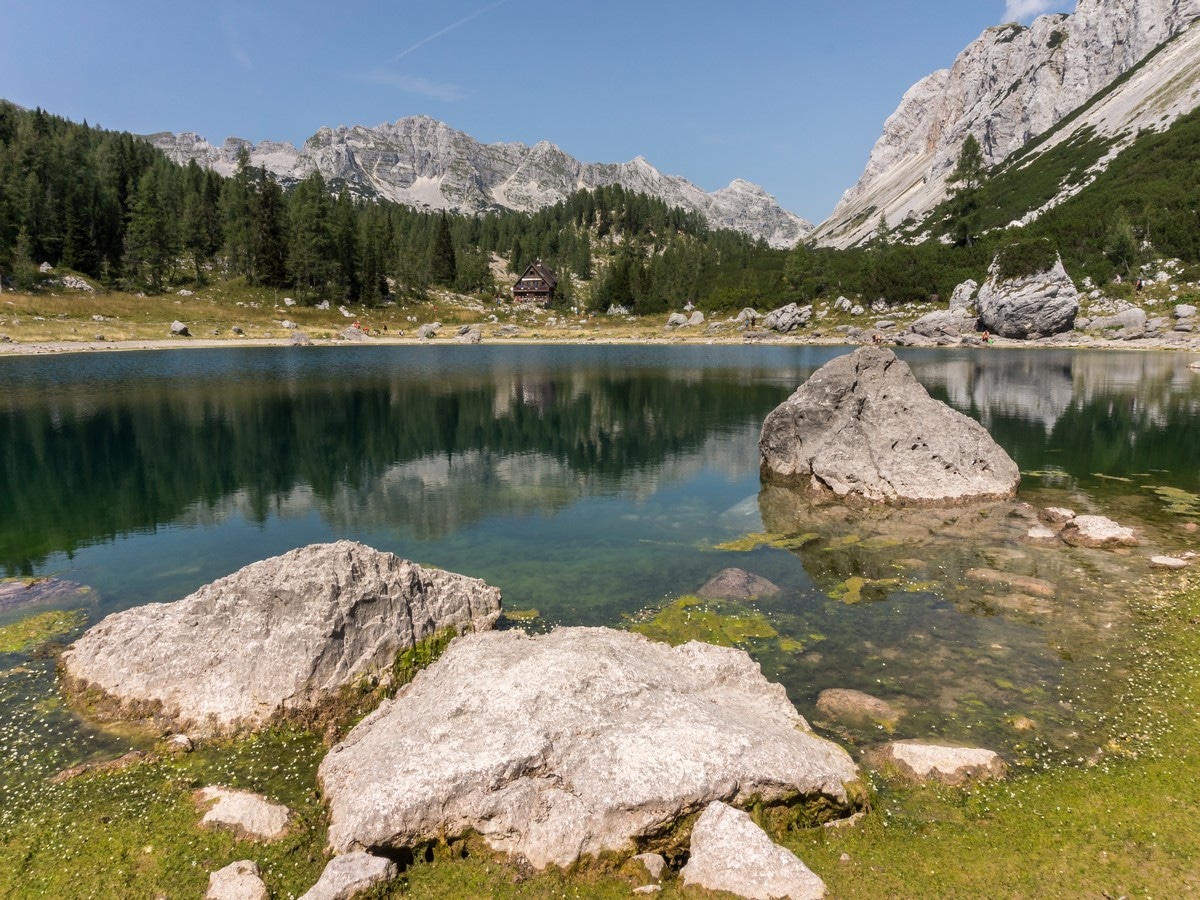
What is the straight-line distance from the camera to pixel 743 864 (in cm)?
1073

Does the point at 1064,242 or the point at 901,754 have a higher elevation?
the point at 1064,242

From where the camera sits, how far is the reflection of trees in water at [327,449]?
35.5 metres

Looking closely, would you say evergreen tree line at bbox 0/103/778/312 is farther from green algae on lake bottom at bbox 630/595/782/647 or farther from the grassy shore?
green algae on lake bottom at bbox 630/595/782/647

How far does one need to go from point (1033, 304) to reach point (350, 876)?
508 feet

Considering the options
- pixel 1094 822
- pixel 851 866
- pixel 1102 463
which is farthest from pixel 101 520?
pixel 1102 463

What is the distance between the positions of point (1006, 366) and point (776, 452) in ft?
255

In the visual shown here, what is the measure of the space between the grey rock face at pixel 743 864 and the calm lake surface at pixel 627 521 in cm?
534

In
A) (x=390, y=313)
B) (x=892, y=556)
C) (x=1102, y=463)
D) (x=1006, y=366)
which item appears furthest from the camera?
(x=390, y=313)

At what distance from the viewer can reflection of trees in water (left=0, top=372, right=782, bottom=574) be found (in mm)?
35531

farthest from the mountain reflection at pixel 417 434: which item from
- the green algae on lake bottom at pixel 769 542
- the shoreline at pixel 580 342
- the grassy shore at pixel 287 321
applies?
the grassy shore at pixel 287 321

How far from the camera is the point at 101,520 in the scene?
1294 inches

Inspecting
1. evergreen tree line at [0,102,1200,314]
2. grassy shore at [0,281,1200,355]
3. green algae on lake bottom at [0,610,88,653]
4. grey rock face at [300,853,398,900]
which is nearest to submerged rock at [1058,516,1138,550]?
grey rock face at [300,853,398,900]

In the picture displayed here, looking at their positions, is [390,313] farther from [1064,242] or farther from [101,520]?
[1064,242]

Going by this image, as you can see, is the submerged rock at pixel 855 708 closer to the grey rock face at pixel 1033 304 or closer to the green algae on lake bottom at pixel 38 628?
the green algae on lake bottom at pixel 38 628
